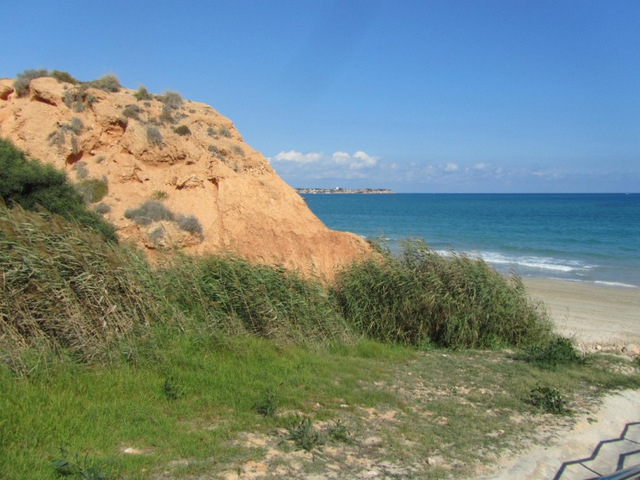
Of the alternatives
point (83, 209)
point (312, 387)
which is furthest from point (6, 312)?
point (83, 209)

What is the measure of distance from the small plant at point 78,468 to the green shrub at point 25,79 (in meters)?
19.4

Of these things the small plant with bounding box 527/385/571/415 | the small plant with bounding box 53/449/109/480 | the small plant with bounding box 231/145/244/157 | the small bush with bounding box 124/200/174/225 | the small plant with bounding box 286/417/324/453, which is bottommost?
the small plant with bounding box 527/385/571/415

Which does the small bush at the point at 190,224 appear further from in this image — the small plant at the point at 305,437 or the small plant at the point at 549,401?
the small plant at the point at 549,401

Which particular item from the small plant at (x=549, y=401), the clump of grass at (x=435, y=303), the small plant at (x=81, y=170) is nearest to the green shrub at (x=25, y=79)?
the small plant at (x=81, y=170)

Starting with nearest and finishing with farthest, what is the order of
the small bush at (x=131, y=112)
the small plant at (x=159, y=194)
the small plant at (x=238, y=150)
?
the small plant at (x=159, y=194)
the small bush at (x=131, y=112)
the small plant at (x=238, y=150)

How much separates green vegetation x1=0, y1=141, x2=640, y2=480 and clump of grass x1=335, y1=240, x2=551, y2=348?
0.04 m

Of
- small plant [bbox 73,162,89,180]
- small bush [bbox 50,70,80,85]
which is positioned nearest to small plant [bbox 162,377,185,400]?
small plant [bbox 73,162,89,180]

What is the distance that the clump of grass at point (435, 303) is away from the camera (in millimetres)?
11617

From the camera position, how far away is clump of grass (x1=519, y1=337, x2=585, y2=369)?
10.2 metres

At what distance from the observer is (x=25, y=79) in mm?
20672

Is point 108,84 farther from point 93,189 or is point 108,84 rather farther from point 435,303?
point 435,303

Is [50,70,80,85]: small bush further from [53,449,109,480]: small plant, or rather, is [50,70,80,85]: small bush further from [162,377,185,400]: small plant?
[53,449,109,480]: small plant

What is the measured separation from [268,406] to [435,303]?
5801 mm

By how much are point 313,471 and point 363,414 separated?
1.74m
